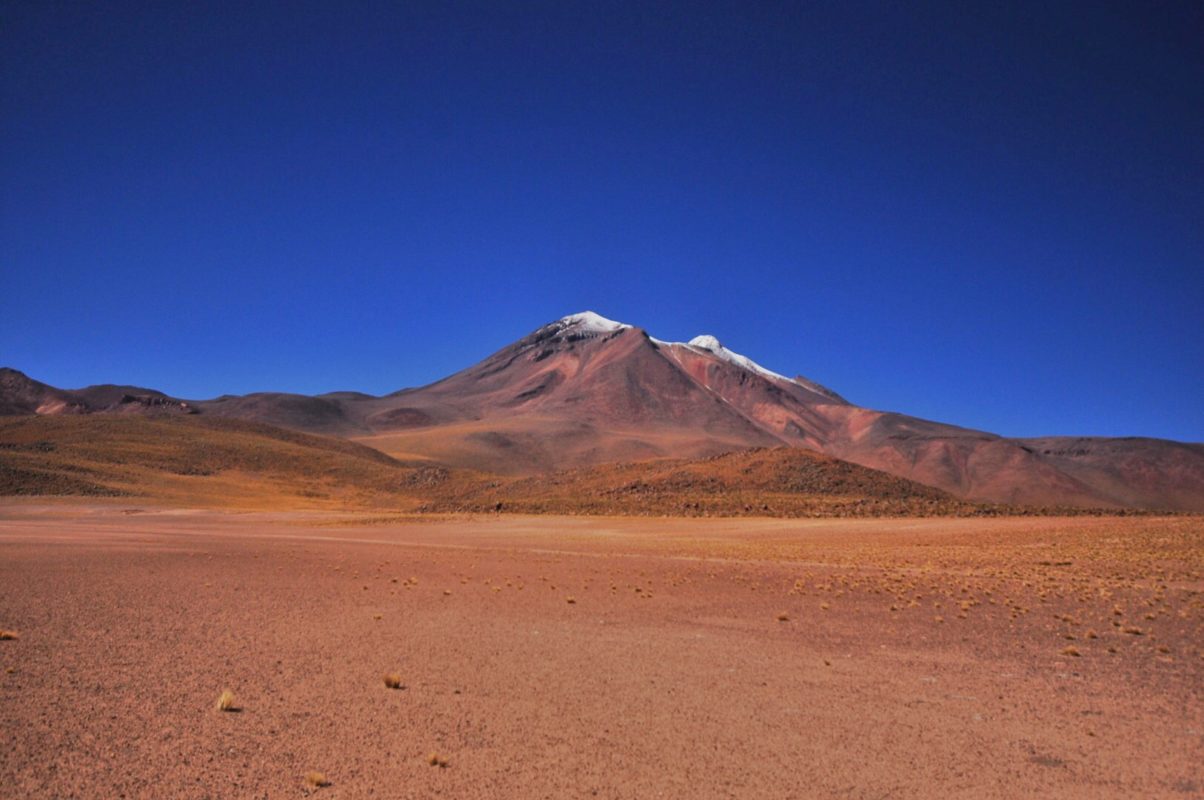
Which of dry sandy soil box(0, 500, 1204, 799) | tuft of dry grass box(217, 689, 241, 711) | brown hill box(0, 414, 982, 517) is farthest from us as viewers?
brown hill box(0, 414, 982, 517)

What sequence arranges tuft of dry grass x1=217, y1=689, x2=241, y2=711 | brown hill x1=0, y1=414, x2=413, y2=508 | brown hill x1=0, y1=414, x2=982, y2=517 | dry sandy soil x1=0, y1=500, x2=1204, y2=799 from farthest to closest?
1. brown hill x1=0, y1=414, x2=413, y2=508
2. brown hill x1=0, y1=414, x2=982, y2=517
3. tuft of dry grass x1=217, y1=689, x2=241, y2=711
4. dry sandy soil x1=0, y1=500, x2=1204, y2=799

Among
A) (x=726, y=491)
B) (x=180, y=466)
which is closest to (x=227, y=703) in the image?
(x=726, y=491)

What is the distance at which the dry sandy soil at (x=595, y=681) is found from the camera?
22.1 ft

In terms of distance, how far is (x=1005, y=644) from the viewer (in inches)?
505

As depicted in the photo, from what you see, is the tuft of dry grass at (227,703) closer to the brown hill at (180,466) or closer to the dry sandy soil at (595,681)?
the dry sandy soil at (595,681)

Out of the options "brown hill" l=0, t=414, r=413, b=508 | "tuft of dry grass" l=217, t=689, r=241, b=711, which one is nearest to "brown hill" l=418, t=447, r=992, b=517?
"brown hill" l=0, t=414, r=413, b=508

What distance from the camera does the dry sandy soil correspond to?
6.73 metres

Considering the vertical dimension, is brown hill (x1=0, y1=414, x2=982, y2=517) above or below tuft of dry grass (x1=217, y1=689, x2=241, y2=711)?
above

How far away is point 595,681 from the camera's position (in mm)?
10023

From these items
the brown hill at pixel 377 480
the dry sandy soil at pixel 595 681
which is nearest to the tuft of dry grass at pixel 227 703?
the dry sandy soil at pixel 595 681

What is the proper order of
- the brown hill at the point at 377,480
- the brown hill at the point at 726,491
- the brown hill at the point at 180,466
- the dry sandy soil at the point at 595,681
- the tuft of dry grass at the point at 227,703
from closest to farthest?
the dry sandy soil at the point at 595,681, the tuft of dry grass at the point at 227,703, the brown hill at the point at 726,491, the brown hill at the point at 377,480, the brown hill at the point at 180,466

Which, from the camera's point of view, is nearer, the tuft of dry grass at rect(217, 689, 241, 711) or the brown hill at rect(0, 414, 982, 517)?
the tuft of dry grass at rect(217, 689, 241, 711)

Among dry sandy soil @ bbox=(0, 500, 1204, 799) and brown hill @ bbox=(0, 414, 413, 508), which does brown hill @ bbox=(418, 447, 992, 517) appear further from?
dry sandy soil @ bbox=(0, 500, 1204, 799)

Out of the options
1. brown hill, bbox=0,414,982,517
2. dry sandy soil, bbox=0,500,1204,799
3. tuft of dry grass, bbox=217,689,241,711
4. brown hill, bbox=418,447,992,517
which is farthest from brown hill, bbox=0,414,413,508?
tuft of dry grass, bbox=217,689,241,711
